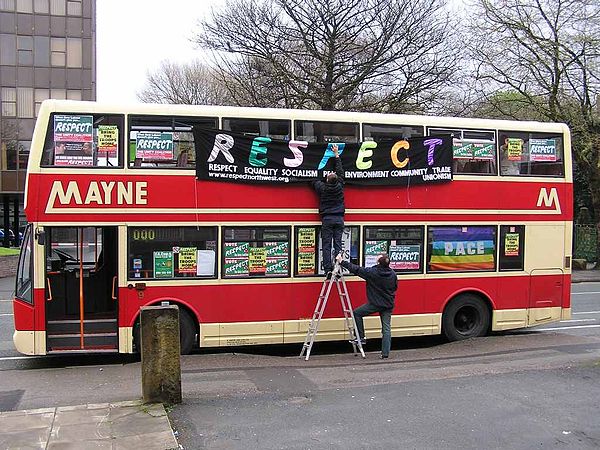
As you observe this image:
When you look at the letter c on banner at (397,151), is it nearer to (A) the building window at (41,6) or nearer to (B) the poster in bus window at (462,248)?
(B) the poster in bus window at (462,248)

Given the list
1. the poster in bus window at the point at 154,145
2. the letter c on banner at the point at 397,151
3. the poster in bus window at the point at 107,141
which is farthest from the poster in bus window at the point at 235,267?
the letter c on banner at the point at 397,151

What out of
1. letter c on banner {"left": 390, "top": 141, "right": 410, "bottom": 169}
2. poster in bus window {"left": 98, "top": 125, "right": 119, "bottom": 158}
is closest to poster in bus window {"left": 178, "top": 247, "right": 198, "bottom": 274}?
poster in bus window {"left": 98, "top": 125, "right": 119, "bottom": 158}

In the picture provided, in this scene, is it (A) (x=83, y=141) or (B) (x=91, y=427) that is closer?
(B) (x=91, y=427)

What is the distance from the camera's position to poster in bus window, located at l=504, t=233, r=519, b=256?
10.9m

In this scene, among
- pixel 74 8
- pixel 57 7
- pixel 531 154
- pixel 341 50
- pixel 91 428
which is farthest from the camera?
pixel 74 8

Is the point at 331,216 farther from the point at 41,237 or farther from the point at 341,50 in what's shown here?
the point at 341,50

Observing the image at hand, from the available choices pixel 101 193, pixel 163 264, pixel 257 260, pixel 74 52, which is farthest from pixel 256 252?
pixel 74 52

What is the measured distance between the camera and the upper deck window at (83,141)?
28.9ft

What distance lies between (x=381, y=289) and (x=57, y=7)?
42.5 meters

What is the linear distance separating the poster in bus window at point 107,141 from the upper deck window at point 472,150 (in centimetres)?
514

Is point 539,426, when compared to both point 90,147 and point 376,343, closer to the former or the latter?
point 376,343

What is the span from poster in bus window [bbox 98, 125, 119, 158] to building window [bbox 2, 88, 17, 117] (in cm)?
4002

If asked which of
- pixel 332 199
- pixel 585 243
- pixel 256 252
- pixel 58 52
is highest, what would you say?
pixel 58 52

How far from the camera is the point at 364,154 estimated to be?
→ 32.7 ft
